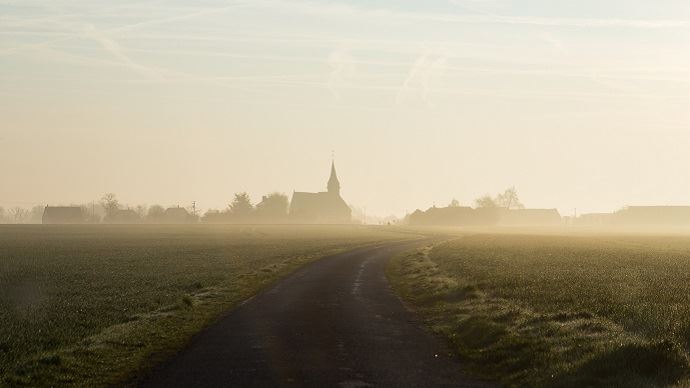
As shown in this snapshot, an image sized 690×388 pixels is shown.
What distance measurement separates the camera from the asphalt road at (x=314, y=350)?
1202 cm

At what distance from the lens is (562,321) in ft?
58.6

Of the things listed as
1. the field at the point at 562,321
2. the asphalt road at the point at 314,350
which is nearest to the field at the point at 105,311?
the asphalt road at the point at 314,350

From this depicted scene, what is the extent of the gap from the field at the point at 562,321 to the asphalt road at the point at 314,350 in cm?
116

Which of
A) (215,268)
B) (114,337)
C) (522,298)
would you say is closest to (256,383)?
(114,337)

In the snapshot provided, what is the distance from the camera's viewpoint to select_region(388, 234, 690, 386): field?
11.9 meters

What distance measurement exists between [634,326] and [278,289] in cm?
1595

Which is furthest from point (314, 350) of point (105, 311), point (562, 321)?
point (105, 311)

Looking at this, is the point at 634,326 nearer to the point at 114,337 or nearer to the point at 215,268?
the point at 114,337

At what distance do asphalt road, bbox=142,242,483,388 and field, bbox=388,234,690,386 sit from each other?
1.16 meters

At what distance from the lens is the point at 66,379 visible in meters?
12.5

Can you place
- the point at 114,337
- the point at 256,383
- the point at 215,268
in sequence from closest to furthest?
the point at 256,383 → the point at 114,337 → the point at 215,268

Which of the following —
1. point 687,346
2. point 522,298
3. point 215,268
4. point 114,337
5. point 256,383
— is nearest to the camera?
point 256,383

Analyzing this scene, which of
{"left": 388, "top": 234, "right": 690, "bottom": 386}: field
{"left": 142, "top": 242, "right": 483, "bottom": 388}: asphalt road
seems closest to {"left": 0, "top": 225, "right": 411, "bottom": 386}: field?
{"left": 142, "top": 242, "right": 483, "bottom": 388}: asphalt road

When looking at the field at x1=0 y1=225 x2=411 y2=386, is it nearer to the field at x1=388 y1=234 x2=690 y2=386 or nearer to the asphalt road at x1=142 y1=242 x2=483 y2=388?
the asphalt road at x1=142 y1=242 x2=483 y2=388
